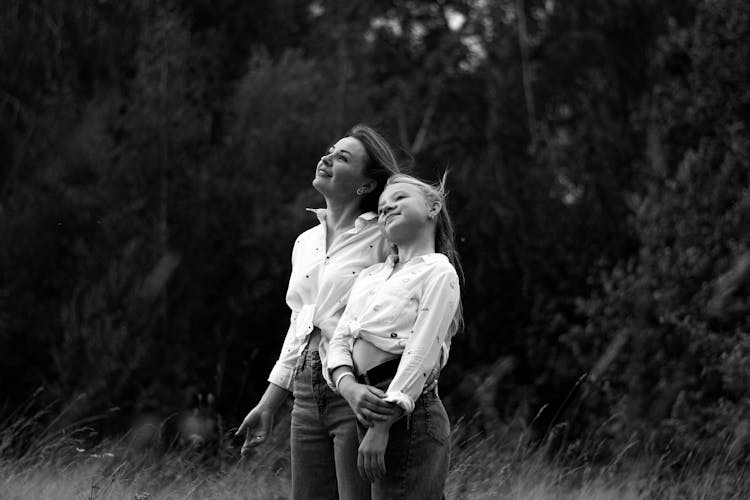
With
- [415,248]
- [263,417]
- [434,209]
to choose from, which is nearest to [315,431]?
[263,417]

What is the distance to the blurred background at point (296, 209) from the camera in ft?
33.3

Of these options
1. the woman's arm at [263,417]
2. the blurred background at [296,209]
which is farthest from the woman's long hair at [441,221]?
the blurred background at [296,209]

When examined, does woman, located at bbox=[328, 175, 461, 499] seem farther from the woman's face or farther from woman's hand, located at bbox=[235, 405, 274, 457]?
woman's hand, located at bbox=[235, 405, 274, 457]

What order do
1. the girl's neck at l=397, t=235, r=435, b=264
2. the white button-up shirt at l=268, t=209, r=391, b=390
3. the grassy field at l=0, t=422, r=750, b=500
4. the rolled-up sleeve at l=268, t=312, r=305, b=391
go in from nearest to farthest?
the girl's neck at l=397, t=235, r=435, b=264, the white button-up shirt at l=268, t=209, r=391, b=390, the rolled-up sleeve at l=268, t=312, r=305, b=391, the grassy field at l=0, t=422, r=750, b=500

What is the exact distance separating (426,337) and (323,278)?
0.54 metres

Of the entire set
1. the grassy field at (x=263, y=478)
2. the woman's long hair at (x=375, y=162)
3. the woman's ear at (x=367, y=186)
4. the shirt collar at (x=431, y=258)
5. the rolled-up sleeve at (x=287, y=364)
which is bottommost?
the grassy field at (x=263, y=478)

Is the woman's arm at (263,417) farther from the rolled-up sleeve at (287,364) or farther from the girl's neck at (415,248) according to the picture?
the girl's neck at (415,248)

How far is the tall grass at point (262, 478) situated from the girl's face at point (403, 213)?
1.75 meters

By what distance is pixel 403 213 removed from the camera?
2.88 m

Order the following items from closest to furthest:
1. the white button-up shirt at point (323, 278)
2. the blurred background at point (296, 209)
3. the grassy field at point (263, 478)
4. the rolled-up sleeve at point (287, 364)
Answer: the white button-up shirt at point (323, 278) < the rolled-up sleeve at point (287, 364) < the grassy field at point (263, 478) < the blurred background at point (296, 209)

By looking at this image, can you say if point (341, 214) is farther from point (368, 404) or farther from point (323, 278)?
point (368, 404)

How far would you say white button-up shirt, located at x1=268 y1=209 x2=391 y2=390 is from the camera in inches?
121

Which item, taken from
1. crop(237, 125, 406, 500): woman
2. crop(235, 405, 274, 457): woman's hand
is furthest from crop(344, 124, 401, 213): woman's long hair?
crop(235, 405, 274, 457): woman's hand

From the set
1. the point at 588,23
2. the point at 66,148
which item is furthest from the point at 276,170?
the point at 588,23
